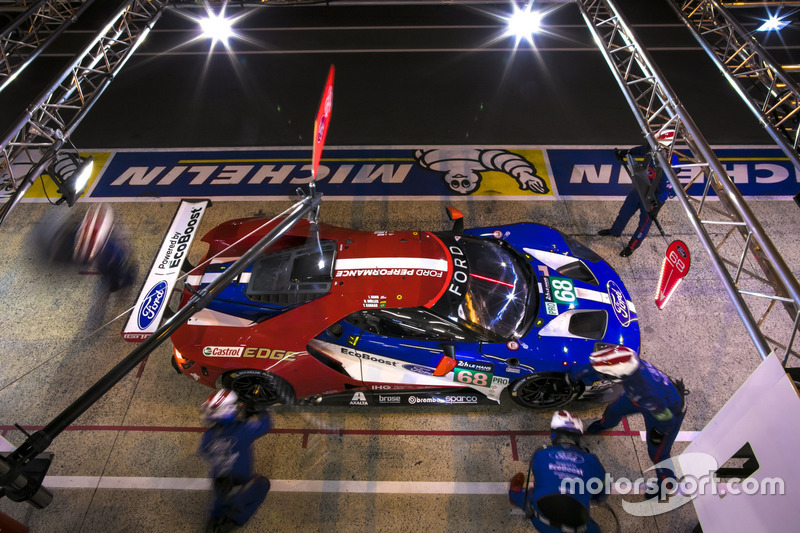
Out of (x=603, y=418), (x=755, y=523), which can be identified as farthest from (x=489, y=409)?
(x=755, y=523)

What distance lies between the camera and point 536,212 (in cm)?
775

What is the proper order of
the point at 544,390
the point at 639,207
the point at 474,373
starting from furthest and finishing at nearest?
the point at 639,207, the point at 544,390, the point at 474,373

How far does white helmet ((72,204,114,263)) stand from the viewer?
733cm

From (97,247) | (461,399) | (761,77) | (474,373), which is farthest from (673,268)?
(97,247)

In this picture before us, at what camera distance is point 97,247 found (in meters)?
7.38

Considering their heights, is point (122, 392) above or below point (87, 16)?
below

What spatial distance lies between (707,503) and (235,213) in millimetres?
7181

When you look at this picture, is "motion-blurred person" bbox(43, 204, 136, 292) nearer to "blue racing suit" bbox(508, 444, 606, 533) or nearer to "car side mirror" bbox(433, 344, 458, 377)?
"car side mirror" bbox(433, 344, 458, 377)

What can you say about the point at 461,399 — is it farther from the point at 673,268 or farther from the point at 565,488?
the point at 673,268

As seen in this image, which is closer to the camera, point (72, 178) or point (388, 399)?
point (388, 399)

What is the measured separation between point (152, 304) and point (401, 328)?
8.04 feet

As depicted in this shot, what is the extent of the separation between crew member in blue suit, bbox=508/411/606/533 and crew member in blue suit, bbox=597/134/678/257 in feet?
11.7

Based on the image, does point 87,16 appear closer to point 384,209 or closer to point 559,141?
point 384,209

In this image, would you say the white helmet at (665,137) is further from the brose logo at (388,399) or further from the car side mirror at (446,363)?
the brose logo at (388,399)
